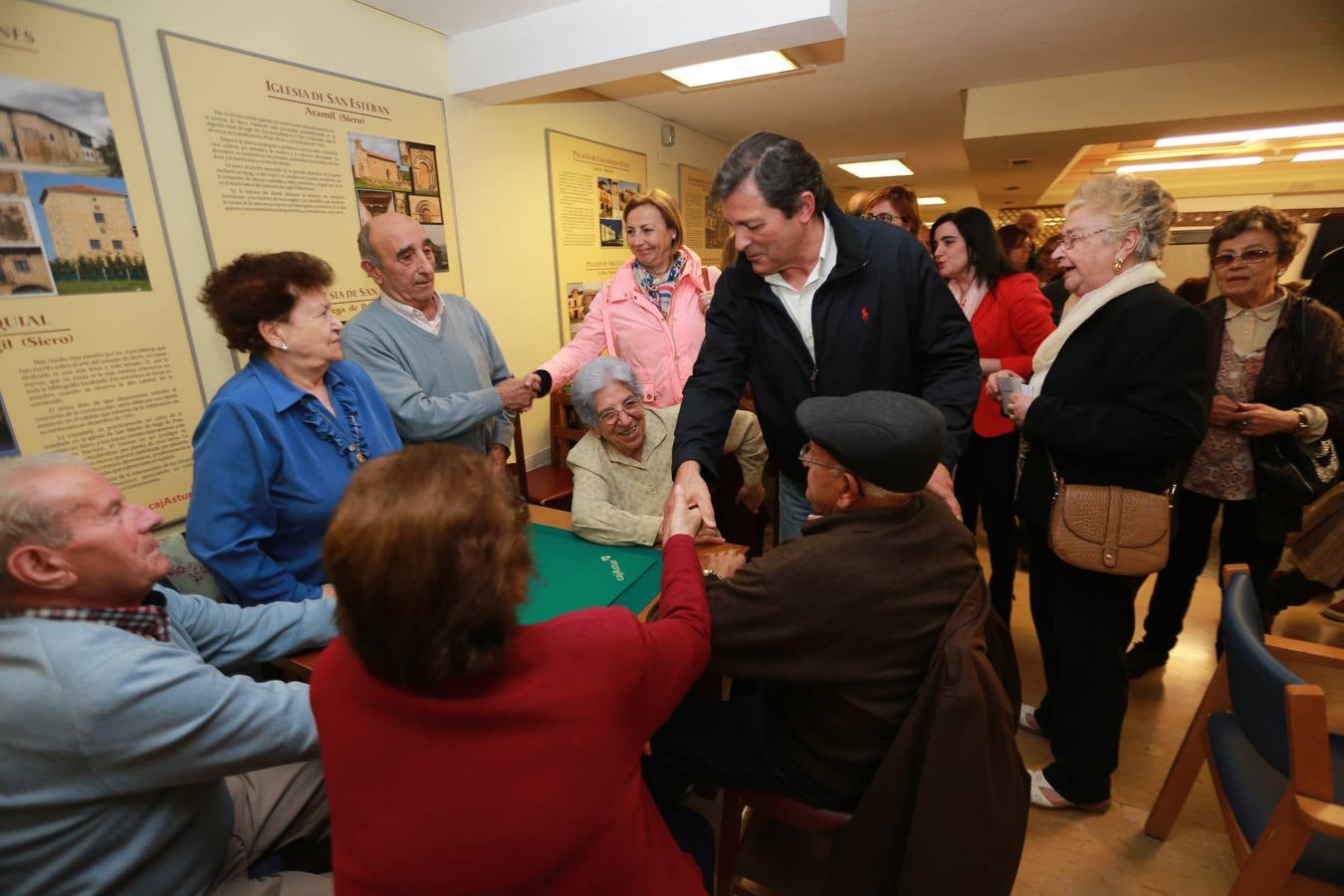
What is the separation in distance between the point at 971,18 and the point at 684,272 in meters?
2.31

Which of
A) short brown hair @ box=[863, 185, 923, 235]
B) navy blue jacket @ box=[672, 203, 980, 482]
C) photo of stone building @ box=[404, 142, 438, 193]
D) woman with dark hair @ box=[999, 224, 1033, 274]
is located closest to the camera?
navy blue jacket @ box=[672, 203, 980, 482]

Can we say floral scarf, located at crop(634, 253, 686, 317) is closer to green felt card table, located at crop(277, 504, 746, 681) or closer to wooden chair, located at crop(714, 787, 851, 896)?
green felt card table, located at crop(277, 504, 746, 681)

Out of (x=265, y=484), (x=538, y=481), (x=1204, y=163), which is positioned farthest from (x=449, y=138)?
(x=1204, y=163)

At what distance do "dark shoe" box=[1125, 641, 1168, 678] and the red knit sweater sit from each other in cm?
266

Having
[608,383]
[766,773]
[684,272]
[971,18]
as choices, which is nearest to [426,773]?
[766,773]

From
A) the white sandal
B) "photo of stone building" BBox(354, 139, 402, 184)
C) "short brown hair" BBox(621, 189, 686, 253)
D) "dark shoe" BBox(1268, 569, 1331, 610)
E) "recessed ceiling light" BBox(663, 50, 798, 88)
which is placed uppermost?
"recessed ceiling light" BBox(663, 50, 798, 88)

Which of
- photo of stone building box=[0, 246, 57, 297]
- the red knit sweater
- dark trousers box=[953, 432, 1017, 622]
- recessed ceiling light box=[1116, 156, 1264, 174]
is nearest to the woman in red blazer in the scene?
dark trousers box=[953, 432, 1017, 622]

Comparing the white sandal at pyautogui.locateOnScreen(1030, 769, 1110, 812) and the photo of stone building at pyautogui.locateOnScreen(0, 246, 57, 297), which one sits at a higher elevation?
the photo of stone building at pyautogui.locateOnScreen(0, 246, 57, 297)

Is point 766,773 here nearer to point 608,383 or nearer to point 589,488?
point 589,488

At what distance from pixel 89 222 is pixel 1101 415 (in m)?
3.21

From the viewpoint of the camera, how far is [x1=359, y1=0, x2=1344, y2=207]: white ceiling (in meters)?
3.17

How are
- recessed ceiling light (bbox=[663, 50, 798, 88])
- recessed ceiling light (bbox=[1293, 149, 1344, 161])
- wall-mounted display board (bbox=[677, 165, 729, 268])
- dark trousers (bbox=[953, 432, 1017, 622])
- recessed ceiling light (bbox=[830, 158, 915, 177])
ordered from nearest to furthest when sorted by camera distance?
1. dark trousers (bbox=[953, 432, 1017, 622])
2. recessed ceiling light (bbox=[663, 50, 798, 88])
3. wall-mounted display board (bbox=[677, 165, 729, 268])
4. recessed ceiling light (bbox=[1293, 149, 1344, 161])
5. recessed ceiling light (bbox=[830, 158, 915, 177])

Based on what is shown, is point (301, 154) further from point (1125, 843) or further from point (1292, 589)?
point (1292, 589)

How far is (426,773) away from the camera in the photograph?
713mm
